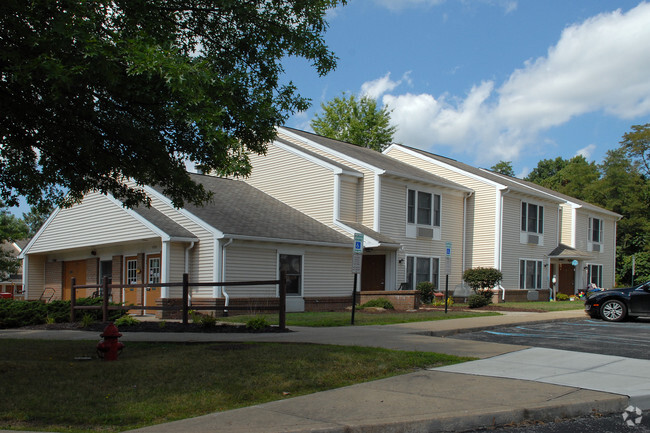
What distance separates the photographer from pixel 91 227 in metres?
24.6

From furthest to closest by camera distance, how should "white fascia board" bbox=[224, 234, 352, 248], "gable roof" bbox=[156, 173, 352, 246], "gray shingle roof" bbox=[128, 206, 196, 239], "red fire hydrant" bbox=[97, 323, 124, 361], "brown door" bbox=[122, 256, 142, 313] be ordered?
"brown door" bbox=[122, 256, 142, 313] < "gable roof" bbox=[156, 173, 352, 246] < "gray shingle roof" bbox=[128, 206, 196, 239] < "white fascia board" bbox=[224, 234, 352, 248] < "red fire hydrant" bbox=[97, 323, 124, 361]

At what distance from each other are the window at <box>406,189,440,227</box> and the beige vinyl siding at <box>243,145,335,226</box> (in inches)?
153

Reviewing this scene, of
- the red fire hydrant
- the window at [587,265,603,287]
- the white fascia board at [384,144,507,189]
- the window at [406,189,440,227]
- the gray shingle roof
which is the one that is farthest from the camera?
the window at [587,265,603,287]

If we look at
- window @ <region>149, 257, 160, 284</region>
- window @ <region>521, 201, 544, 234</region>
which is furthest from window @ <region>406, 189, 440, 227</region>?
window @ <region>149, 257, 160, 284</region>

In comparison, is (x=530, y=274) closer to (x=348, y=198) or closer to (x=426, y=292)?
(x=426, y=292)

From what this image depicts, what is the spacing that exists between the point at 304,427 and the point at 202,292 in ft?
53.4

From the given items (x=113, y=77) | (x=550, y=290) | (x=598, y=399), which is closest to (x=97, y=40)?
(x=113, y=77)

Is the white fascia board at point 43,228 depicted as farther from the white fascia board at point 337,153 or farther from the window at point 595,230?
the window at point 595,230

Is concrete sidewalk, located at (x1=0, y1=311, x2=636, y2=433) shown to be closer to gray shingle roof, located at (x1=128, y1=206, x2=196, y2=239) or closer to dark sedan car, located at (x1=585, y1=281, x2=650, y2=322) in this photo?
dark sedan car, located at (x1=585, y1=281, x2=650, y2=322)

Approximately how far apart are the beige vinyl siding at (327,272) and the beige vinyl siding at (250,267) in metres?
1.54

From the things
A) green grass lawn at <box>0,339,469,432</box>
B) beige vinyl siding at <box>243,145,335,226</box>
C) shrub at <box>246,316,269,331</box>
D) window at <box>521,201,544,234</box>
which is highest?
beige vinyl siding at <box>243,145,335,226</box>

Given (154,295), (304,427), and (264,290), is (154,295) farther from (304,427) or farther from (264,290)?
(304,427)

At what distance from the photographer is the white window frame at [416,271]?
90.7 ft

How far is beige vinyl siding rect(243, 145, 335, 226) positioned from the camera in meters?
26.3
